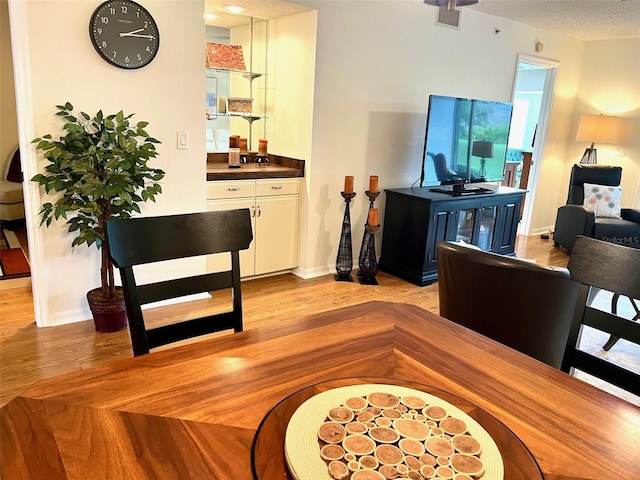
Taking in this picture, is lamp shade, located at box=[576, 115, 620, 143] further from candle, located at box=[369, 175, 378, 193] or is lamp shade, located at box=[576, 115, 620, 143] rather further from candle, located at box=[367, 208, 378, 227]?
candle, located at box=[367, 208, 378, 227]

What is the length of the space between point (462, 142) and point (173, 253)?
11.8ft

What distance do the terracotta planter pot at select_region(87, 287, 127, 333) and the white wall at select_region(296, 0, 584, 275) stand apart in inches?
65.8

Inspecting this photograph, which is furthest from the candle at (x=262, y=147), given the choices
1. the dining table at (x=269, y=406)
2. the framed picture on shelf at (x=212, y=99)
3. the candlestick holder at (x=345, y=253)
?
the dining table at (x=269, y=406)

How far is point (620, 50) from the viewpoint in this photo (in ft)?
18.9

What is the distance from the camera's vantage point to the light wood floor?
2.59 metres

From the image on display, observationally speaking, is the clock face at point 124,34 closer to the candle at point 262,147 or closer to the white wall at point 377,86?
the white wall at point 377,86

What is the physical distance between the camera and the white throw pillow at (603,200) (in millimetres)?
5254

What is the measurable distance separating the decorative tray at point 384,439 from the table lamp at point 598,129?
5731 mm

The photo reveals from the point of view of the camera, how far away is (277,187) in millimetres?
3996

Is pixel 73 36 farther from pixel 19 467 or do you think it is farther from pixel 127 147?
pixel 19 467

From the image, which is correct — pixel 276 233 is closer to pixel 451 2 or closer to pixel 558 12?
pixel 451 2

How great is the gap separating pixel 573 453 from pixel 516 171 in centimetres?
686

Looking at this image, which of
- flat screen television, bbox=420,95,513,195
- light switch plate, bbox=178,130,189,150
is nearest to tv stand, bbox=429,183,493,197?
flat screen television, bbox=420,95,513,195

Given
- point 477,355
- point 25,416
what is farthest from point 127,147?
point 477,355
